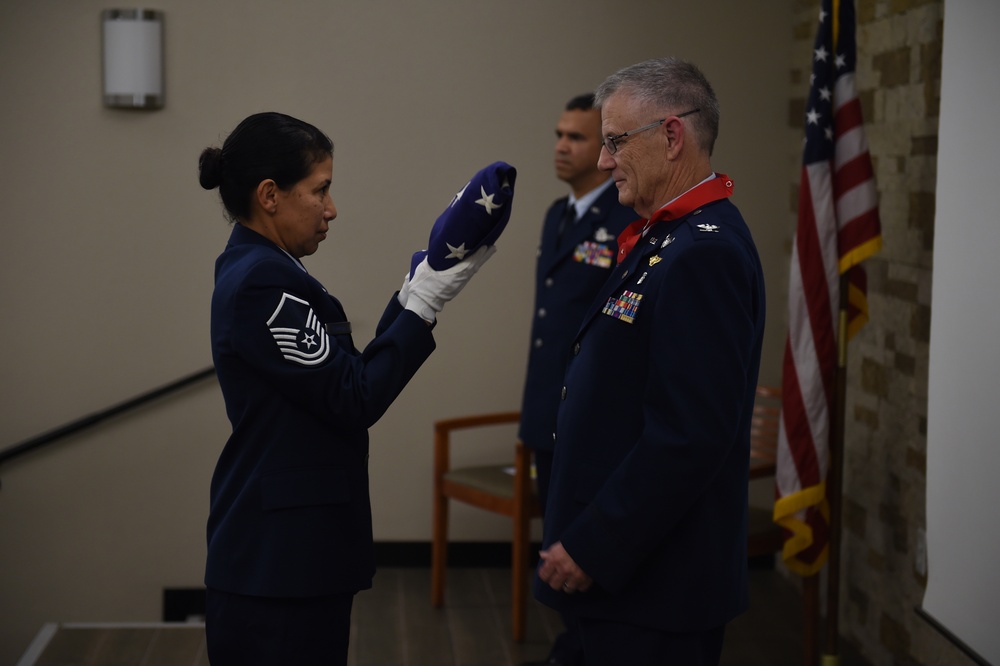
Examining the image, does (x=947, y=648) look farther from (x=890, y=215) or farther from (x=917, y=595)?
(x=890, y=215)

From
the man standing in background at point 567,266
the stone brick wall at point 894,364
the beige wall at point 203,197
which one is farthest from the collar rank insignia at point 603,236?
the beige wall at point 203,197

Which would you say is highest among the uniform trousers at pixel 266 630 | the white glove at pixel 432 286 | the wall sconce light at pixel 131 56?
the wall sconce light at pixel 131 56

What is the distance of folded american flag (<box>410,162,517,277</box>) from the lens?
5.85ft

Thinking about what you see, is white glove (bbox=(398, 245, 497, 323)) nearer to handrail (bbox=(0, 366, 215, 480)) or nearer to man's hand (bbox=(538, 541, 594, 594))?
man's hand (bbox=(538, 541, 594, 594))

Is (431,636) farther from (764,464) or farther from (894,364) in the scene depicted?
(894,364)

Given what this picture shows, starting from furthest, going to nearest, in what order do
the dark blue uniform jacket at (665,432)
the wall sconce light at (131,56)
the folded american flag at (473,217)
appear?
the wall sconce light at (131,56)
the folded american flag at (473,217)
the dark blue uniform jacket at (665,432)

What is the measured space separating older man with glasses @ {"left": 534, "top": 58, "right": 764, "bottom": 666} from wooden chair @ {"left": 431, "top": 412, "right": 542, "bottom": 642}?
1839 millimetres

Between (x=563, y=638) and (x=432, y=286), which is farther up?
(x=432, y=286)

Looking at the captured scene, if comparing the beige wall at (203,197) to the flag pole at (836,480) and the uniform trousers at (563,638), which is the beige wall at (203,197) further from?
the flag pole at (836,480)

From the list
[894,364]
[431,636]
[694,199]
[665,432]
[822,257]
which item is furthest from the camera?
[431,636]

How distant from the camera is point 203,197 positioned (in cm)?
414

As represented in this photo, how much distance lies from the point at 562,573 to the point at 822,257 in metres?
1.70

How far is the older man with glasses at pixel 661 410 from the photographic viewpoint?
158cm

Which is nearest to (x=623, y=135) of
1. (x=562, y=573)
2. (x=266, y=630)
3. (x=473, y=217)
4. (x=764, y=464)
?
(x=473, y=217)
